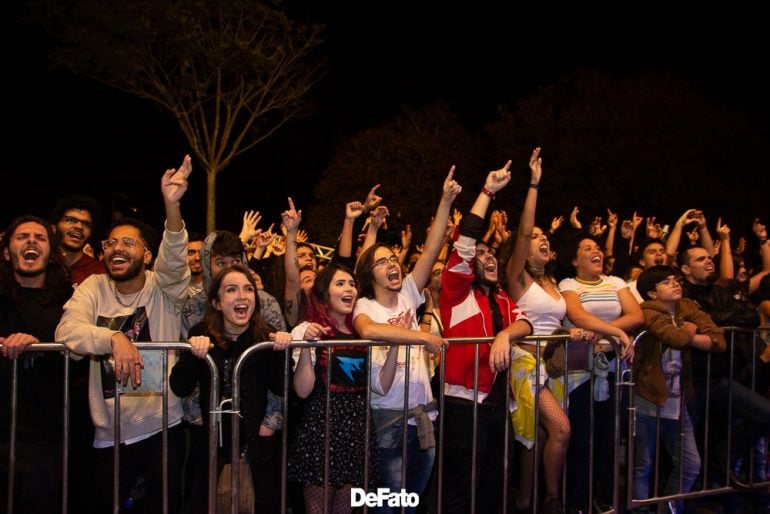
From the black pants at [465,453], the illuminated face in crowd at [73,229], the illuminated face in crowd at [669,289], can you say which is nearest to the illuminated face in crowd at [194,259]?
the illuminated face in crowd at [73,229]

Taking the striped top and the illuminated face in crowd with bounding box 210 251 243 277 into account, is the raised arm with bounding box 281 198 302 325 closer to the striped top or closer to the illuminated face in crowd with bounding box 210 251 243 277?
the illuminated face in crowd with bounding box 210 251 243 277

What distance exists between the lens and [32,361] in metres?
4.66

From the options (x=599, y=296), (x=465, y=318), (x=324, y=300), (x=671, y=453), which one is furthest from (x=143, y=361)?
(x=671, y=453)

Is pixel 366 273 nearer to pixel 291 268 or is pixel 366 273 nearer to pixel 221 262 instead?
pixel 291 268

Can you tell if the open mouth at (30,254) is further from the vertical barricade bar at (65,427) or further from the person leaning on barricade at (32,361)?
the vertical barricade bar at (65,427)

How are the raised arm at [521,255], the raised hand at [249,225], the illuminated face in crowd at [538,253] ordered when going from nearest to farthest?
the raised arm at [521,255] → the illuminated face in crowd at [538,253] → the raised hand at [249,225]

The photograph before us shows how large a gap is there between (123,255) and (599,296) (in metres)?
3.60

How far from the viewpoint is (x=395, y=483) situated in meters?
5.09

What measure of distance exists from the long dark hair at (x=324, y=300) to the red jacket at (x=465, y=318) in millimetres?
681

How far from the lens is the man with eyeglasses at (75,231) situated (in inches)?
224

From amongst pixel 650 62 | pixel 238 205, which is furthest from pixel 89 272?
pixel 238 205

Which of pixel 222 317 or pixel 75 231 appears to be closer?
pixel 222 317

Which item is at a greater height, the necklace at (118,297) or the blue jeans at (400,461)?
the necklace at (118,297)

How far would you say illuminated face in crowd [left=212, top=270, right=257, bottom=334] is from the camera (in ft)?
15.9
